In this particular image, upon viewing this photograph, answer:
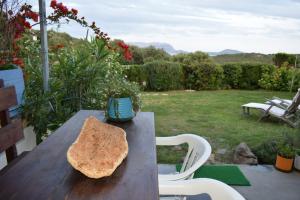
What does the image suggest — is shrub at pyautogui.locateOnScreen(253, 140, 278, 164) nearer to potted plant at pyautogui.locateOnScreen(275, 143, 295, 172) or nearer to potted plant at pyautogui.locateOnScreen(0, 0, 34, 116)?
potted plant at pyautogui.locateOnScreen(275, 143, 295, 172)

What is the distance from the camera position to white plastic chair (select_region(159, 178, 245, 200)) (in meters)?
1.04

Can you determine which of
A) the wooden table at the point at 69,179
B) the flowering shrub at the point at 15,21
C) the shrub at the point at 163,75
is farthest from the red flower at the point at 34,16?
the shrub at the point at 163,75

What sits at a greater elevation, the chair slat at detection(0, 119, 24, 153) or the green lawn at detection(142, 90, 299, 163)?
the chair slat at detection(0, 119, 24, 153)

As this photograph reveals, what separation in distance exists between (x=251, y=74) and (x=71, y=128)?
25.7 ft

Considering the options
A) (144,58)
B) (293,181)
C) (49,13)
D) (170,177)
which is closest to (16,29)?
(49,13)

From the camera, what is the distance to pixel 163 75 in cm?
825

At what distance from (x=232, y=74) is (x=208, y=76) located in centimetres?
78

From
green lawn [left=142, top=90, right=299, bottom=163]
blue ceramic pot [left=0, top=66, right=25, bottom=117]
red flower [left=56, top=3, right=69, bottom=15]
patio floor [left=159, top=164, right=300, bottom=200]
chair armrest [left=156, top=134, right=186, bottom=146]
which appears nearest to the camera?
chair armrest [left=156, top=134, right=186, bottom=146]

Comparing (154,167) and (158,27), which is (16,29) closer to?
(154,167)

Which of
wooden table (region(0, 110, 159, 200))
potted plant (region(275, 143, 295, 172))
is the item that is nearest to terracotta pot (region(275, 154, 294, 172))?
potted plant (region(275, 143, 295, 172))

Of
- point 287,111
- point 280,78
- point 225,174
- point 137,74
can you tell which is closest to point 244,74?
point 280,78

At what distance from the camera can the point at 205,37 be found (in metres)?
7.74

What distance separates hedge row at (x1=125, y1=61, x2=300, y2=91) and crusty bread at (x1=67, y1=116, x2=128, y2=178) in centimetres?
669

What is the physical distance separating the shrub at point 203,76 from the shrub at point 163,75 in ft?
0.92
